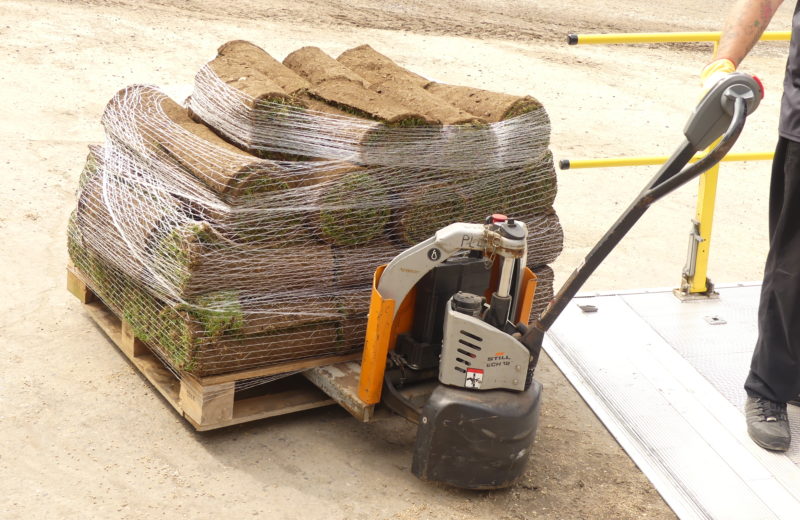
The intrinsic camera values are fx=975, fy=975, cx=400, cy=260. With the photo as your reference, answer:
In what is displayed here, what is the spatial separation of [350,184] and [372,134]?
0.21 metres

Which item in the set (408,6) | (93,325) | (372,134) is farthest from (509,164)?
(408,6)

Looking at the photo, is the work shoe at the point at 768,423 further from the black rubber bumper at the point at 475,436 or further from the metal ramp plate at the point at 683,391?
the black rubber bumper at the point at 475,436

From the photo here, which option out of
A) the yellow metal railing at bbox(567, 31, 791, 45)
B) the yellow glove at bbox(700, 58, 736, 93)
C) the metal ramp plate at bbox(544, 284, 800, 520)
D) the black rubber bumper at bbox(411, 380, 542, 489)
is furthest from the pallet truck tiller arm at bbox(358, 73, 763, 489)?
the yellow metal railing at bbox(567, 31, 791, 45)

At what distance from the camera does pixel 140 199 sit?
4.01m

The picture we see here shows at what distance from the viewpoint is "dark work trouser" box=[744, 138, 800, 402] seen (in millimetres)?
3941

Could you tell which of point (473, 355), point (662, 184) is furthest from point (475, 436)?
point (662, 184)

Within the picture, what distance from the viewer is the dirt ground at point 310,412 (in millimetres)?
3623

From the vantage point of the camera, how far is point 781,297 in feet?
13.2

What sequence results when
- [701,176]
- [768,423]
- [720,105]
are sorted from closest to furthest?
[720,105], [768,423], [701,176]

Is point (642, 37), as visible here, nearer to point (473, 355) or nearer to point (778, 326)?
point (778, 326)

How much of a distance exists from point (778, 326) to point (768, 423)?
0.41 metres

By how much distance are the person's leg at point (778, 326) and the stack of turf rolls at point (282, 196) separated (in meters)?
0.95

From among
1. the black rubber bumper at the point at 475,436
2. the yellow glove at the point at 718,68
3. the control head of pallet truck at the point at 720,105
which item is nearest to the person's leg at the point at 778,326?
the yellow glove at the point at 718,68

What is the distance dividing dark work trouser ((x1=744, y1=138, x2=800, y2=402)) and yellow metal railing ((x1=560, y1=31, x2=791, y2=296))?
0.81 meters
